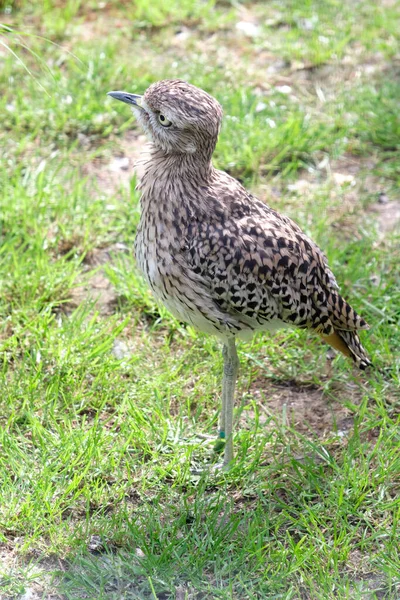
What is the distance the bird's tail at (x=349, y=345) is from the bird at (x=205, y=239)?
1.05 ft

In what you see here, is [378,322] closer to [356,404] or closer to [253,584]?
[356,404]

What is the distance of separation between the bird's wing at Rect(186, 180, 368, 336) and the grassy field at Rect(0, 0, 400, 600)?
2.17 feet

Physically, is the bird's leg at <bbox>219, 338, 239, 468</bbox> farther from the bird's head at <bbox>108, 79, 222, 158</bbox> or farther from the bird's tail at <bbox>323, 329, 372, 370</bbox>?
the bird's head at <bbox>108, 79, 222, 158</bbox>

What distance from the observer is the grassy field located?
359cm

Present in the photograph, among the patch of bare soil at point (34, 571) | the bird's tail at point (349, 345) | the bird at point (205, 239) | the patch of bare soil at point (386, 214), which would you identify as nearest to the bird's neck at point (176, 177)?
the bird at point (205, 239)

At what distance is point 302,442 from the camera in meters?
4.21

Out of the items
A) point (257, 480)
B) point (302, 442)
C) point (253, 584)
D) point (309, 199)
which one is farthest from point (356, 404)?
point (309, 199)

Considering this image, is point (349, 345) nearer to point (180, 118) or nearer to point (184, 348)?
point (184, 348)

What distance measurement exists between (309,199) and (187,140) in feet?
6.89

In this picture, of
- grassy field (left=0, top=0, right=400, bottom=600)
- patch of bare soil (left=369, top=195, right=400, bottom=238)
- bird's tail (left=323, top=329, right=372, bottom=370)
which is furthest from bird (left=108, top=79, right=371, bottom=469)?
patch of bare soil (left=369, top=195, right=400, bottom=238)

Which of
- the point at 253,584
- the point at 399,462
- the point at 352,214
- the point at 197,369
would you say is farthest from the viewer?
the point at 352,214

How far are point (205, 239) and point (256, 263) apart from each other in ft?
0.80

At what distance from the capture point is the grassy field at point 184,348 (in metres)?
3.59

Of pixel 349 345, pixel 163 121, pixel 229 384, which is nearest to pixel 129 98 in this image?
pixel 163 121
